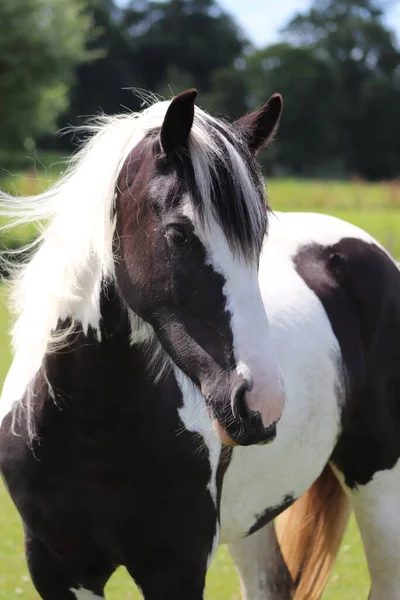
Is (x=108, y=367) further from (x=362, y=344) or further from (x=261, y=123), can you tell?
(x=362, y=344)

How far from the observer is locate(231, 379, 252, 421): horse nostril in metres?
2.13

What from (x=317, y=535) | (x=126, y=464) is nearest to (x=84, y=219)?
(x=126, y=464)

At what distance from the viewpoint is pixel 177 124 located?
7.57 feet

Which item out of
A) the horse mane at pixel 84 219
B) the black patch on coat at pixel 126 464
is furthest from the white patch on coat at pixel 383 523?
the horse mane at pixel 84 219

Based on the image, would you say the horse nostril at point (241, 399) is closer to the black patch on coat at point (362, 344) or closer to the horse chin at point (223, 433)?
the horse chin at point (223, 433)

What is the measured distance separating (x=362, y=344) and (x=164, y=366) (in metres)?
1.32

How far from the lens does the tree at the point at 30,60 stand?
24703 mm

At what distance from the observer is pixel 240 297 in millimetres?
2242

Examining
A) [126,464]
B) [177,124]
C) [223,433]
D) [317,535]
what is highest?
[177,124]

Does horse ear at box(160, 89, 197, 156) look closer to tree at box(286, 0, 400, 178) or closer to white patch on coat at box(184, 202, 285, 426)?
white patch on coat at box(184, 202, 285, 426)

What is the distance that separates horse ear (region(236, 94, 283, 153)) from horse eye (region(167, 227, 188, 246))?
0.45 meters

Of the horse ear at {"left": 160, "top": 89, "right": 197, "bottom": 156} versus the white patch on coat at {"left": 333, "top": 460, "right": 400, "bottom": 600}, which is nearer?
the horse ear at {"left": 160, "top": 89, "right": 197, "bottom": 156}

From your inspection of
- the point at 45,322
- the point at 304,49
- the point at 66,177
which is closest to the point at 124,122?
the point at 66,177

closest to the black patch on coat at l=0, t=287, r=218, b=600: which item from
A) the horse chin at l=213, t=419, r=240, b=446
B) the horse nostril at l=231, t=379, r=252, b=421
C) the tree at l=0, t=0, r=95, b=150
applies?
the horse chin at l=213, t=419, r=240, b=446
